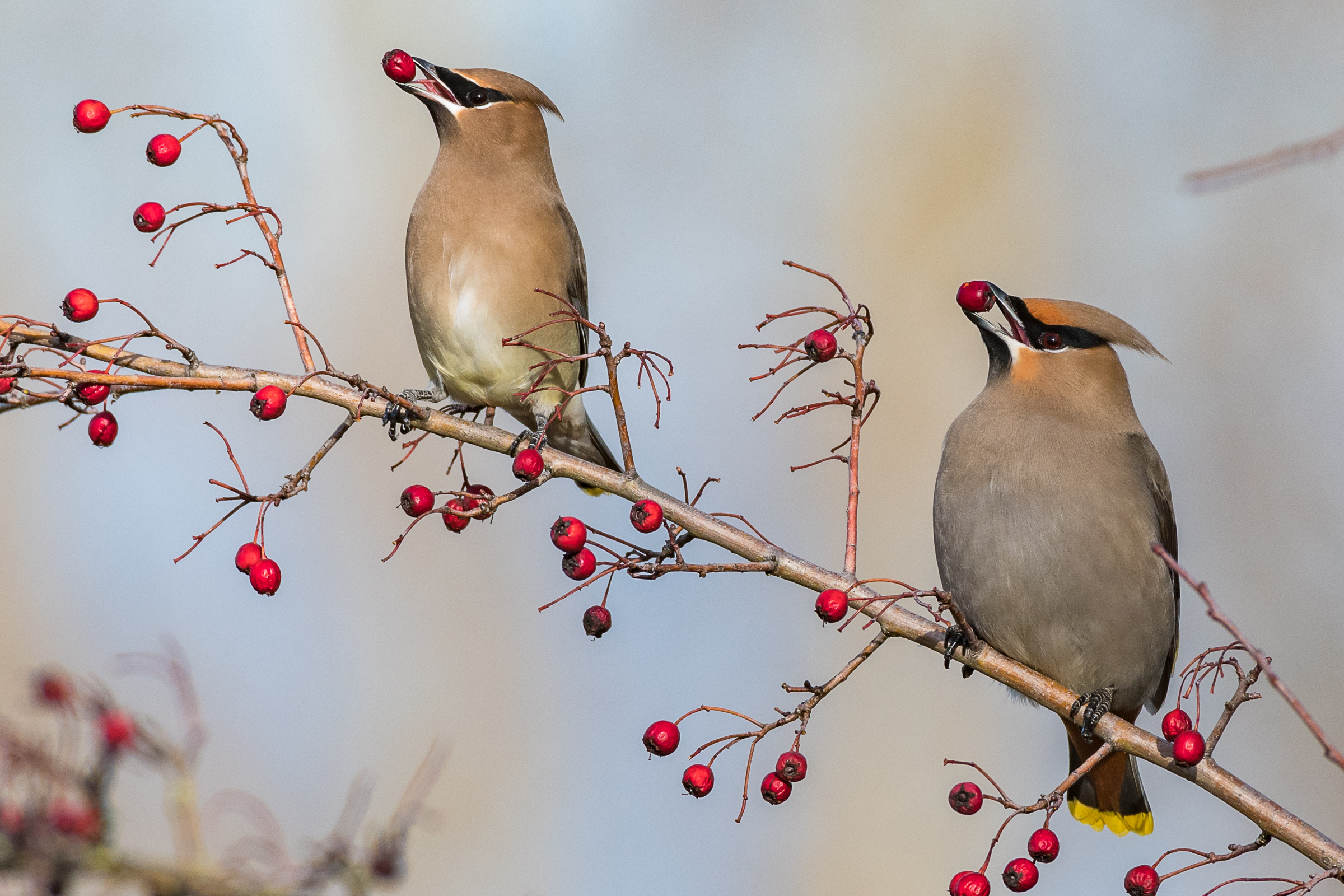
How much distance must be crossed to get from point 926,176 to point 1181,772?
7.28 metres

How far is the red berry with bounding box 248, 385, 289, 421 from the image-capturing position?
10.0ft

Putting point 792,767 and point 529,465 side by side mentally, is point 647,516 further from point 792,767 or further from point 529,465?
point 792,767

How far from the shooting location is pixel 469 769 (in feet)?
31.1

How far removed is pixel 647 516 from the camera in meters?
3.14

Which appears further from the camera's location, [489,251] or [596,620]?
[489,251]

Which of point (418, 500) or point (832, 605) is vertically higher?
point (418, 500)

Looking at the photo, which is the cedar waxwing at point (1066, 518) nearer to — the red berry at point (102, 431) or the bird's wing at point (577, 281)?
the bird's wing at point (577, 281)

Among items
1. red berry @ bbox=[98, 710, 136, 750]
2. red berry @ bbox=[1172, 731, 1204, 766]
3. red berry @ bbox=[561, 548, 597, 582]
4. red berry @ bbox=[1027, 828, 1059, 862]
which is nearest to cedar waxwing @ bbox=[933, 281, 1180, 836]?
red berry @ bbox=[1027, 828, 1059, 862]

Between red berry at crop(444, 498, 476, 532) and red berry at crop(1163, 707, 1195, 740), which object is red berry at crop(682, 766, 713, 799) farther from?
red berry at crop(1163, 707, 1195, 740)

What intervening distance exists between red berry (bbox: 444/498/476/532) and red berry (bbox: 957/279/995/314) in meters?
1.51

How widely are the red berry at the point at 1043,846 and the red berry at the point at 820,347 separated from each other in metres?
1.12

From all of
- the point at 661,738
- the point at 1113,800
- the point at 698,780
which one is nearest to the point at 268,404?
the point at 661,738

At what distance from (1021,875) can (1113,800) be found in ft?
5.39

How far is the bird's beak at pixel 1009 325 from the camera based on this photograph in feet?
14.9
